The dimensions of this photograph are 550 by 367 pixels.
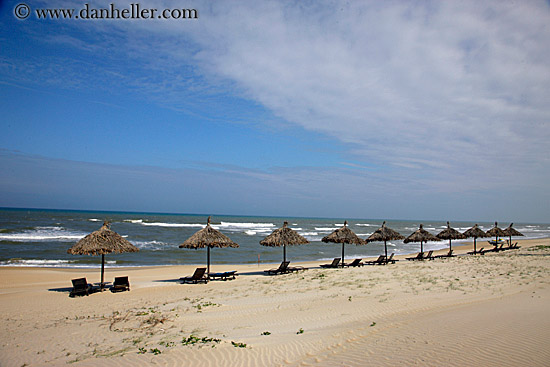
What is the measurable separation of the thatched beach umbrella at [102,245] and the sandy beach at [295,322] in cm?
159

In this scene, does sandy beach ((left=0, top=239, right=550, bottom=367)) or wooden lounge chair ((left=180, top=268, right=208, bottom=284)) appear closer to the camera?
sandy beach ((left=0, top=239, right=550, bottom=367))

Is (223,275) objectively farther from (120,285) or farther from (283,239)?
(120,285)

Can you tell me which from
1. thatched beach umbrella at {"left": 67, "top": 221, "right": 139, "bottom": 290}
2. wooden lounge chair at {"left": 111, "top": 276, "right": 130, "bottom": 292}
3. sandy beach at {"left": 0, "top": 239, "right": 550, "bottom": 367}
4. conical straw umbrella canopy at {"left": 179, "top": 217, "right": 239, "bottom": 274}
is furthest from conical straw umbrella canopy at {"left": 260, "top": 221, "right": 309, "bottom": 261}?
wooden lounge chair at {"left": 111, "top": 276, "right": 130, "bottom": 292}

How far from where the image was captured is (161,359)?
20.5 ft

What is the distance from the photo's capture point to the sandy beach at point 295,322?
6090mm

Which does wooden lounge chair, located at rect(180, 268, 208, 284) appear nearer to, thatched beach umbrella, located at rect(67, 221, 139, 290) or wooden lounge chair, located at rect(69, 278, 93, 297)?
thatched beach umbrella, located at rect(67, 221, 139, 290)

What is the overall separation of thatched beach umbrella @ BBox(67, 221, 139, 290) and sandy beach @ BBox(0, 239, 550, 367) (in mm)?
1588

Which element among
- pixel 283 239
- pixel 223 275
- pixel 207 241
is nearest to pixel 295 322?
pixel 223 275

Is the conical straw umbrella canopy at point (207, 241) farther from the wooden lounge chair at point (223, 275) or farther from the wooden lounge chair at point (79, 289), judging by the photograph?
the wooden lounge chair at point (79, 289)

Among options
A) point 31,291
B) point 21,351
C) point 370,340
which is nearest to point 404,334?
point 370,340

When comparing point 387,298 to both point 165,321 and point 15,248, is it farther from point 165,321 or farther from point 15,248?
point 15,248

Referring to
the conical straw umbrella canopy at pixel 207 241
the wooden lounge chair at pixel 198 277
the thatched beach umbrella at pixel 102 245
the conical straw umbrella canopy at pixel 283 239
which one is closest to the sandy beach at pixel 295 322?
the wooden lounge chair at pixel 198 277

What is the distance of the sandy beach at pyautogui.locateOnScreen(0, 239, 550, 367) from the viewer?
20.0 feet

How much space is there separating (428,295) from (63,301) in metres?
11.8
